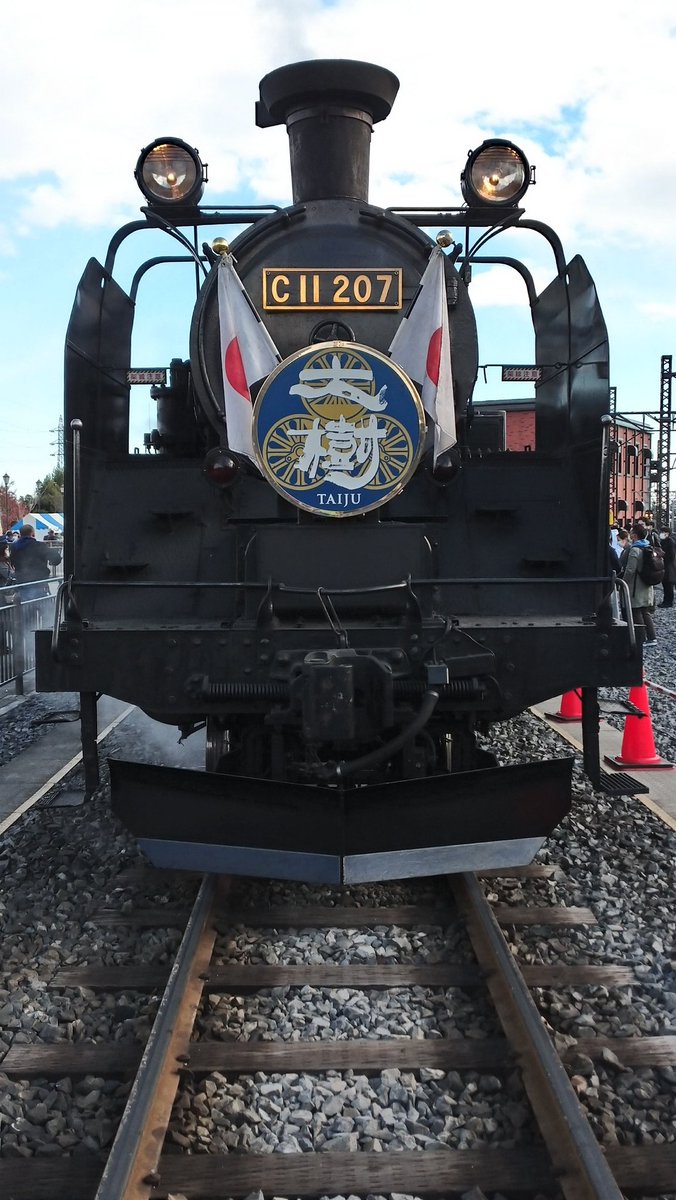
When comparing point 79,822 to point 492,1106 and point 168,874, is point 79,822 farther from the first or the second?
point 492,1106

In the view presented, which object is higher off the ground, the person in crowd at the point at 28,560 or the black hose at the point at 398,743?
the person in crowd at the point at 28,560

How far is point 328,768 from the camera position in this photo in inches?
145

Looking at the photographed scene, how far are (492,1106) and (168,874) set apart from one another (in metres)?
2.13

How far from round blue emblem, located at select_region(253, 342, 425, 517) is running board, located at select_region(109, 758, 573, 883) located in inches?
50.7

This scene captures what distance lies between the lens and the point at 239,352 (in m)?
4.32

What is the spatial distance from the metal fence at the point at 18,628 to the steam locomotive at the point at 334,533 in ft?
15.3

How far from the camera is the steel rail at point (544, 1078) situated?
215 cm

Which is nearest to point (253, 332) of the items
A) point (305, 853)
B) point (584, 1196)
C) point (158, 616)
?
point (158, 616)

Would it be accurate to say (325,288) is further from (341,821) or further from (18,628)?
(18,628)

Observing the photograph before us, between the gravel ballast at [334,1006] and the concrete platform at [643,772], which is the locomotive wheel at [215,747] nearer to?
the gravel ballast at [334,1006]

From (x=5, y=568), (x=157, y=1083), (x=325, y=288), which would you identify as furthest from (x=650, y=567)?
(x=157, y=1083)

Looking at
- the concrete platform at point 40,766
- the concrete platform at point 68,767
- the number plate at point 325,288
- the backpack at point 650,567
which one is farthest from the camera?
the backpack at point 650,567

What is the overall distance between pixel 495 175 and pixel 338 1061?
14.1ft

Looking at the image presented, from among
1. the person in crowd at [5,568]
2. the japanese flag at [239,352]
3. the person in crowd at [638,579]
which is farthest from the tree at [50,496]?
the japanese flag at [239,352]
